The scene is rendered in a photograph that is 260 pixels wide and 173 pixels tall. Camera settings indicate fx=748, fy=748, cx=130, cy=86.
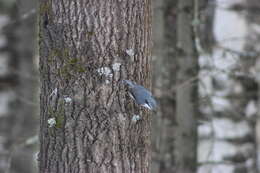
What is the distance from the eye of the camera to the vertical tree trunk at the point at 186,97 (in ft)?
17.6

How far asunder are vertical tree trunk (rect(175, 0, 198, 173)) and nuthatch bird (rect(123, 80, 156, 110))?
2.30 meters

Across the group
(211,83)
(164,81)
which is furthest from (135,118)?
(211,83)

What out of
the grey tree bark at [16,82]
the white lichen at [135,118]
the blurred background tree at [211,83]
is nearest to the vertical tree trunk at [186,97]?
the blurred background tree at [211,83]

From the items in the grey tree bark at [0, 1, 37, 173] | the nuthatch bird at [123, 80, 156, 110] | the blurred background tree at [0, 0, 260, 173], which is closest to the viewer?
the nuthatch bird at [123, 80, 156, 110]

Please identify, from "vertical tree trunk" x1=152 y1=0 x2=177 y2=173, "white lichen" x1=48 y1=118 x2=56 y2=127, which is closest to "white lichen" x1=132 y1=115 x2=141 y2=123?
"white lichen" x1=48 y1=118 x2=56 y2=127

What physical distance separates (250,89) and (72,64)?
3.35 m

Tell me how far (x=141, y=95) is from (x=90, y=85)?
8.4 inches

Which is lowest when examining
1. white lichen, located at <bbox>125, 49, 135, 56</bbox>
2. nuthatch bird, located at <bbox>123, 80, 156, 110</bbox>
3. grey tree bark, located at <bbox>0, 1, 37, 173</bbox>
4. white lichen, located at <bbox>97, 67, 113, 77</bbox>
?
grey tree bark, located at <bbox>0, 1, 37, 173</bbox>

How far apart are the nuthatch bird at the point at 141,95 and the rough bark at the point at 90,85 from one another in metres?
0.03

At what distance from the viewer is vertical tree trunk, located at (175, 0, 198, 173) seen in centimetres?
538

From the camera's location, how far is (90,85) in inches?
121

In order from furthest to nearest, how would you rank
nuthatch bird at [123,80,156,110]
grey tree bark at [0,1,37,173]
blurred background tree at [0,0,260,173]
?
1. grey tree bark at [0,1,37,173]
2. blurred background tree at [0,0,260,173]
3. nuthatch bird at [123,80,156,110]

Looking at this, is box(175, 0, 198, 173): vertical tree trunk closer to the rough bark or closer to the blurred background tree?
the blurred background tree

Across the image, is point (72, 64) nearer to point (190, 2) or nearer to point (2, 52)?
point (190, 2)
